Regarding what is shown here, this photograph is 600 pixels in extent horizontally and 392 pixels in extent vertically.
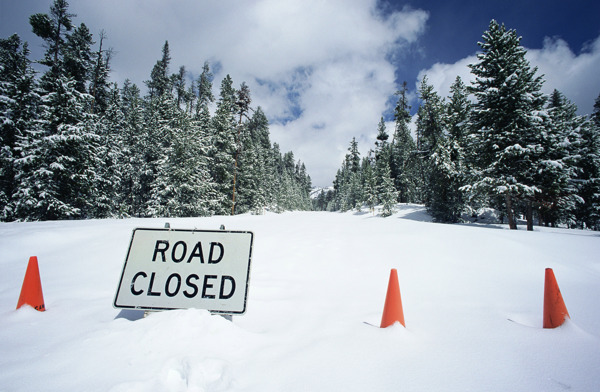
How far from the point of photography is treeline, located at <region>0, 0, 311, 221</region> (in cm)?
1477

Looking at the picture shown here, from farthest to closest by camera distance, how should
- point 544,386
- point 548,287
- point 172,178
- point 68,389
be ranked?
point 172,178 → point 548,287 → point 544,386 → point 68,389

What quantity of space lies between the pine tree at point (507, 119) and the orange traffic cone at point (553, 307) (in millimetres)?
15096

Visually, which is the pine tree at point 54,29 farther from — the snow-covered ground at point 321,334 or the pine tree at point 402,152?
the pine tree at point 402,152

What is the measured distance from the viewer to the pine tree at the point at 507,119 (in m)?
14.8

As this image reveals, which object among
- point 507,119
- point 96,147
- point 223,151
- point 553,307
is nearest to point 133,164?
point 96,147

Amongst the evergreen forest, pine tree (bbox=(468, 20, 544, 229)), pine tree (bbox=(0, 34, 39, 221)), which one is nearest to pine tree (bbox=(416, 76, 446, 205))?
the evergreen forest

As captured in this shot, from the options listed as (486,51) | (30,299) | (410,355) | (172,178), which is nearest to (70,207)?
(172,178)

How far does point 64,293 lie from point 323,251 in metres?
5.67

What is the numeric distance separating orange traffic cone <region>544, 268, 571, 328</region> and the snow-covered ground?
0.14 metres

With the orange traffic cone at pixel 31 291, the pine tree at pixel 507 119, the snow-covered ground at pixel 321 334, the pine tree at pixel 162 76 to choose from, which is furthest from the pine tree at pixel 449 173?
the pine tree at pixel 162 76

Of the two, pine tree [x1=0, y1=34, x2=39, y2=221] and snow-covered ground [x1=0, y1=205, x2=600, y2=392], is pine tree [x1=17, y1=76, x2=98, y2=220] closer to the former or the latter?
pine tree [x1=0, y1=34, x2=39, y2=221]

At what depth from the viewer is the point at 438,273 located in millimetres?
5422

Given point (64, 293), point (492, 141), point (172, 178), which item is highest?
point (492, 141)

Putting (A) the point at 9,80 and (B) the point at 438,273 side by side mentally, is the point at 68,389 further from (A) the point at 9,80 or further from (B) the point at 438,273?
(A) the point at 9,80
